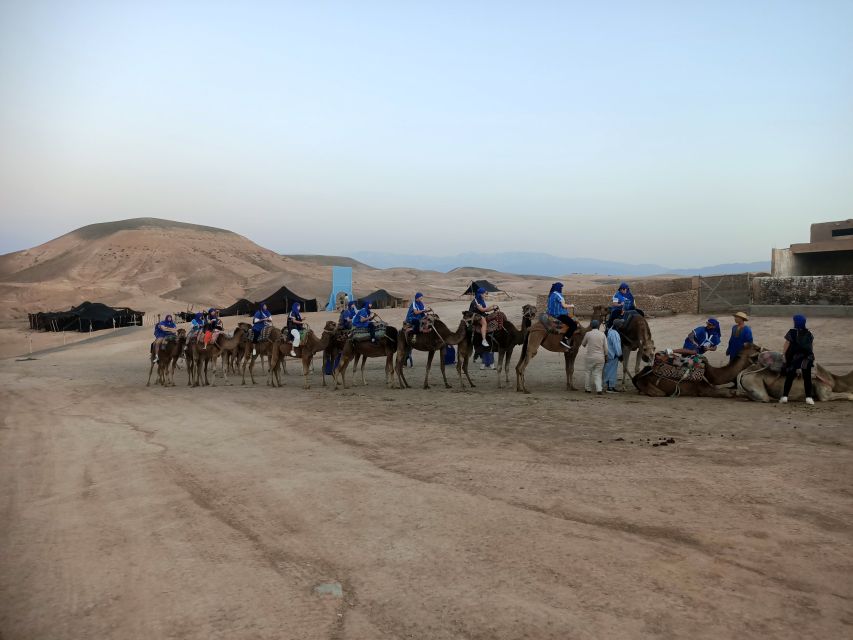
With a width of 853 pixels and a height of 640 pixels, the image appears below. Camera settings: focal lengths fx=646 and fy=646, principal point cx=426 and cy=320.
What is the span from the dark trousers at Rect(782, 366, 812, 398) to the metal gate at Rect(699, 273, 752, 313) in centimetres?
1197

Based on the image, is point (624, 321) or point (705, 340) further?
point (624, 321)

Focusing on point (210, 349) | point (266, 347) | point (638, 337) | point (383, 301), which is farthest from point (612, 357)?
point (383, 301)

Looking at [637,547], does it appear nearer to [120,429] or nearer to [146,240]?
[120,429]

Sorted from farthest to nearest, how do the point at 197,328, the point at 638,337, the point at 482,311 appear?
1. the point at 197,328
2. the point at 482,311
3. the point at 638,337

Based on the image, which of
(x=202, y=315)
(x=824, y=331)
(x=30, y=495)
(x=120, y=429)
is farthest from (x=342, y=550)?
(x=824, y=331)

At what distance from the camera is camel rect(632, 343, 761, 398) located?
42.6 feet

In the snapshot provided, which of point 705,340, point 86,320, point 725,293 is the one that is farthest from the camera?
point 86,320

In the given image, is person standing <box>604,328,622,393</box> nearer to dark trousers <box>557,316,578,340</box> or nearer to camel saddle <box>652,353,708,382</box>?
dark trousers <box>557,316,578,340</box>

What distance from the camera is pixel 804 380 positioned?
12078 millimetres

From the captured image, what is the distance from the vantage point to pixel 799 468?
7.68 meters

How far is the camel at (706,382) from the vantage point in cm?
1299

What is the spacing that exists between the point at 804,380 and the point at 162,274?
258ft

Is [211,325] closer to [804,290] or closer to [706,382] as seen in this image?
[706,382]

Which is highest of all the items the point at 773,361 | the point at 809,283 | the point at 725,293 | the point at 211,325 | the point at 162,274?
the point at 162,274
